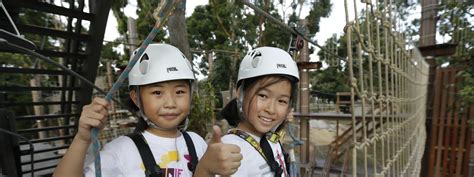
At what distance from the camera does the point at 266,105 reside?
103 cm

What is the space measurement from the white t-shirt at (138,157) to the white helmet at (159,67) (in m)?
0.19

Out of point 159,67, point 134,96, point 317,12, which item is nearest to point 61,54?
point 134,96

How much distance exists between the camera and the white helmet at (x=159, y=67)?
35.1 inches

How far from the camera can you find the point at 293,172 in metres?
1.19

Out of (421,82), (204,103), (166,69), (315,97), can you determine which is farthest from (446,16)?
(315,97)

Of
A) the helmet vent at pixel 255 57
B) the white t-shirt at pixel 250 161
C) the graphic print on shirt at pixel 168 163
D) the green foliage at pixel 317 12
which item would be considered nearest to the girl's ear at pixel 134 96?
the graphic print on shirt at pixel 168 163

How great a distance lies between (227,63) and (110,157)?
5594mm

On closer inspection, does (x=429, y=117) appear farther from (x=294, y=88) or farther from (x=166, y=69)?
(x=166, y=69)

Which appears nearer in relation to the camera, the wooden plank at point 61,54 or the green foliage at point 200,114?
the wooden plank at point 61,54

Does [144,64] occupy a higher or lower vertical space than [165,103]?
higher

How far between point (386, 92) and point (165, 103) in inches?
52.7

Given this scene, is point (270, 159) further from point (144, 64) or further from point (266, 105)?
point (144, 64)

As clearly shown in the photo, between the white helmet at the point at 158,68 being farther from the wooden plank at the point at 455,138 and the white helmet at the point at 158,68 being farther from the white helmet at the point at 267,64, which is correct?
the wooden plank at the point at 455,138

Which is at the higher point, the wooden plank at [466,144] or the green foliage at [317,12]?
the green foliage at [317,12]
